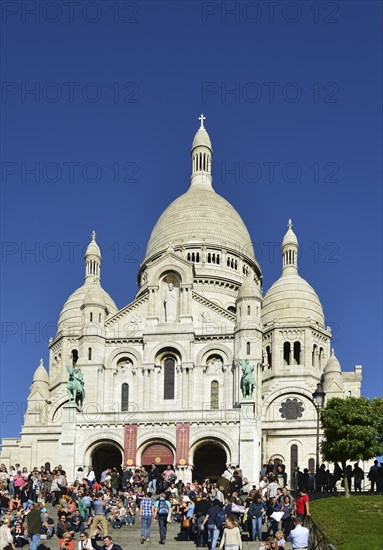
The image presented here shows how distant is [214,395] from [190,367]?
2634 mm

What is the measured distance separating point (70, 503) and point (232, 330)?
35.9 metres

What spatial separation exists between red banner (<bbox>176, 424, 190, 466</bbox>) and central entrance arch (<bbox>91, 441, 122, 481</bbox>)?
4.25 metres

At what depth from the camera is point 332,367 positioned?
87.4 metres

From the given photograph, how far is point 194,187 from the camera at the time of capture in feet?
357

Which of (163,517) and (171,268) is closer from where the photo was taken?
(163,517)

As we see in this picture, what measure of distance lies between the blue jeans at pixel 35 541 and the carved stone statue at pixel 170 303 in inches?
1658

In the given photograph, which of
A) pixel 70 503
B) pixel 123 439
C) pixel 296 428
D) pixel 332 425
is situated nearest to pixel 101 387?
pixel 123 439

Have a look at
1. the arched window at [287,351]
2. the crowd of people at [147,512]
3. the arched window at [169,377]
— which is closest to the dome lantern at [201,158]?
the arched window at [287,351]

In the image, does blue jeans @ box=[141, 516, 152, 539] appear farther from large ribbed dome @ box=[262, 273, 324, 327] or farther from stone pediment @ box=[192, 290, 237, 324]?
large ribbed dome @ box=[262, 273, 324, 327]

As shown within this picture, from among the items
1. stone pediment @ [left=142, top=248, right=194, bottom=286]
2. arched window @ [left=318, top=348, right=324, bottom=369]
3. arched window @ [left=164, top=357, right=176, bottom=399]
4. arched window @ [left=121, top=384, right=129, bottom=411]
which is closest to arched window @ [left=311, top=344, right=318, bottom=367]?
arched window @ [left=318, top=348, right=324, bottom=369]

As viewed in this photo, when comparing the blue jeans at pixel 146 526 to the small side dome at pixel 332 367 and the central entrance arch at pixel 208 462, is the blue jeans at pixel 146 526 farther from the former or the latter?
the small side dome at pixel 332 367

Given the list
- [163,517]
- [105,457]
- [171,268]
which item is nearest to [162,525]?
[163,517]

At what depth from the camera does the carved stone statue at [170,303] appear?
79.1m

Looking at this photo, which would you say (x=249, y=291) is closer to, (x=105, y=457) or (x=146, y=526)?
(x=105, y=457)
